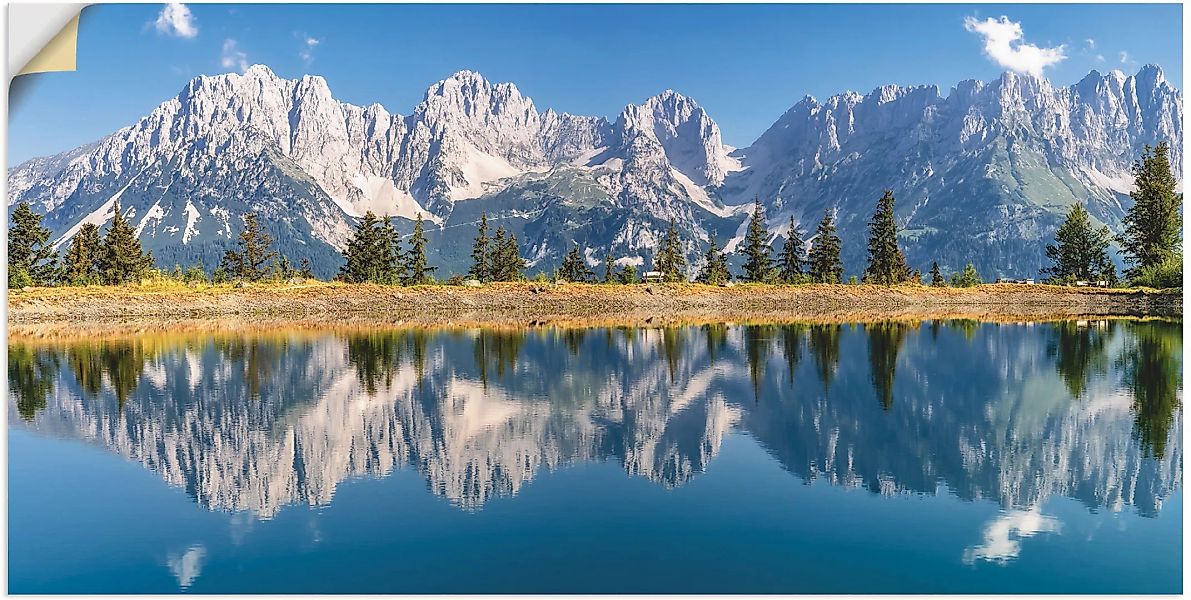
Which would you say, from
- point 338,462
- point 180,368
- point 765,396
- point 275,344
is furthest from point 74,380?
point 765,396

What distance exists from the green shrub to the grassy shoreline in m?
0.99

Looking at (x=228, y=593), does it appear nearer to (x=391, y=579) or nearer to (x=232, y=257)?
(x=391, y=579)

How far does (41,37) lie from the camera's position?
30.4ft

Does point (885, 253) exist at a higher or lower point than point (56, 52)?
lower

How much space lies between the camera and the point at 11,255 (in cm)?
5488

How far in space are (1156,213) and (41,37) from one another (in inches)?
2519

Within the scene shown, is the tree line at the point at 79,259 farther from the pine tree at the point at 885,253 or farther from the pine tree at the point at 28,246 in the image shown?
the pine tree at the point at 885,253

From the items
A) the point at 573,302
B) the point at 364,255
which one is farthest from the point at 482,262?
the point at 573,302

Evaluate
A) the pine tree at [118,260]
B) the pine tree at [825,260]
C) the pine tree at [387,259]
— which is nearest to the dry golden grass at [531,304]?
the pine tree at [118,260]

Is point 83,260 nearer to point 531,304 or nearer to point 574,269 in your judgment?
point 531,304

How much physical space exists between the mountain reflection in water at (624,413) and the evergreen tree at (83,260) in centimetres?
3055

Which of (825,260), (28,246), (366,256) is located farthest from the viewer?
(825,260)

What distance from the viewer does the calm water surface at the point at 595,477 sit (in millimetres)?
9117

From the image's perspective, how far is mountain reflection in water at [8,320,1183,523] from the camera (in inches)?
500
